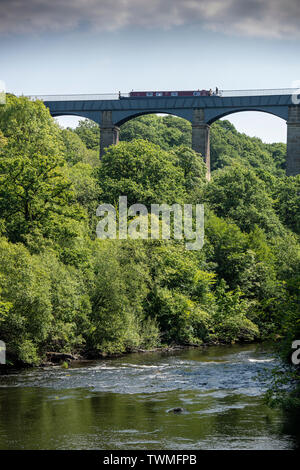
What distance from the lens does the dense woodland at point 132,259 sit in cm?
3419

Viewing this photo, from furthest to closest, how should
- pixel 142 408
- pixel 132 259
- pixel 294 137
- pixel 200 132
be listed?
pixel 200 132 → pixel 294 137 → pixel 132 259 → pixel 142 408

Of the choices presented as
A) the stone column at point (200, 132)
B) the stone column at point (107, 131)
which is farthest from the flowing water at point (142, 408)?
the stone column at point (107, 131)

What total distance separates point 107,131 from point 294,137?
21.2 meters

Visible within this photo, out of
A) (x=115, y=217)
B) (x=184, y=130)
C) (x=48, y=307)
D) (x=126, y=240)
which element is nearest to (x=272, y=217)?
(x=115, y=217)

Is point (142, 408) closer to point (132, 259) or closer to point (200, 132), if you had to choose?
point (132, 259)

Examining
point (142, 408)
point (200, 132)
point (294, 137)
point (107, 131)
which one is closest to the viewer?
point (142, 408)

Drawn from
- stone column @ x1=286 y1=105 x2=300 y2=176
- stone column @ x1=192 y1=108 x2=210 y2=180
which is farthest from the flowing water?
stone column @ x1=192 y1=108 x2=210 y2=180

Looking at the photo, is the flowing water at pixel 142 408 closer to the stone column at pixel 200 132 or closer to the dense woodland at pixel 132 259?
the dense woodland at pixel 132 259

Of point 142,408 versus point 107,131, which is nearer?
point 142,408

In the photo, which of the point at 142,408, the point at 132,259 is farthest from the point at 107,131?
the point at 142,408

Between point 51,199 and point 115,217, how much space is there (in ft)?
36.5

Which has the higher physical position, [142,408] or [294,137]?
[294,137]

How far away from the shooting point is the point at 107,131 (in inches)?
3105

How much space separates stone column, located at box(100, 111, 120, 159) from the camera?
78.4m
